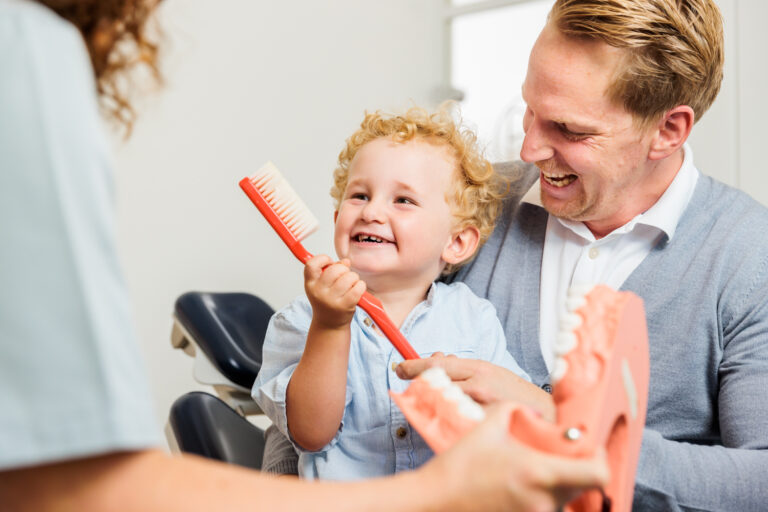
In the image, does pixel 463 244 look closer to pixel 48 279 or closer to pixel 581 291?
pixel 581 291

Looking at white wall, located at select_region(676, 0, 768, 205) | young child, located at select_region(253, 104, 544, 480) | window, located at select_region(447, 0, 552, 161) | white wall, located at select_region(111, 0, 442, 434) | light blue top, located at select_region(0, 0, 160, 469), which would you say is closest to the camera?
light blue top, located at select_region(0, 0, 160, 469)

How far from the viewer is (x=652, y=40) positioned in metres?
1.19

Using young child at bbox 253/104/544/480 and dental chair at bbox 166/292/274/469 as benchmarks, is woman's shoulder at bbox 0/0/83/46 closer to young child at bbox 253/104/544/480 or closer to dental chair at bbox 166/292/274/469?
young child at bbox 253/104/544/480

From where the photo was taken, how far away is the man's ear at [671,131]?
4.16ft

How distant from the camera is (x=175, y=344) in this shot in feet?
5.16

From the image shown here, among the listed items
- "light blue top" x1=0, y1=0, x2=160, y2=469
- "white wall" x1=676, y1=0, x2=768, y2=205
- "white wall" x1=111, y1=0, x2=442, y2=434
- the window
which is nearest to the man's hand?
"light blue top" x1=0, y1=0, x2=160, y2=469

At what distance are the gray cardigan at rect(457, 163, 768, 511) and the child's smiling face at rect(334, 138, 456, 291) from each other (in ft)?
0.57

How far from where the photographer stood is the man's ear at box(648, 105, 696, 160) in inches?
49.9

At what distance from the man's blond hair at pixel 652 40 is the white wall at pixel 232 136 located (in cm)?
104

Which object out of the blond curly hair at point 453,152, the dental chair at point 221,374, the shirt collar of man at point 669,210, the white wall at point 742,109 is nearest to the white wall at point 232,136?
the dental chair at point 221,374

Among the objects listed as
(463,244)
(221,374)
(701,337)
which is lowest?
(221,374)

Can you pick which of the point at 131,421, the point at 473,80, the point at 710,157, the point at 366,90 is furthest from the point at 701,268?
the point at 473,80

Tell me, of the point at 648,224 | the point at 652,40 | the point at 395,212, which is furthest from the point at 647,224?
the point at 395,212

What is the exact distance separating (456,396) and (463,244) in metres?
0.69
